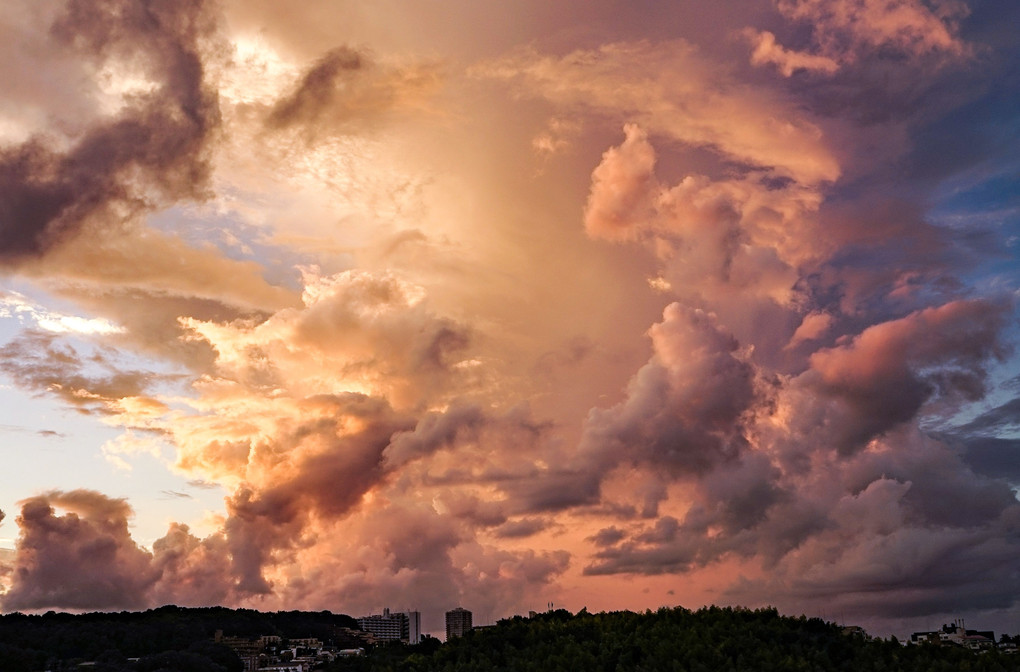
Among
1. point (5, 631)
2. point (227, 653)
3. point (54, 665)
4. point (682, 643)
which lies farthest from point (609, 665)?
point (5, 631)

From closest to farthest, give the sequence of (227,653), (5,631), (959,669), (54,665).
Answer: (959,669), (227,653), (54,665), (5,631)

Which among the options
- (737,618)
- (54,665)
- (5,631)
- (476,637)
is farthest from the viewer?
(5,631)

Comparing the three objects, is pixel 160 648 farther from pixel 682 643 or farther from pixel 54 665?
pixel 682 643

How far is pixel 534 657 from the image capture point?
209 ft

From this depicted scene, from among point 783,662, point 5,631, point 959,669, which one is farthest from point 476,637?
point 5,631

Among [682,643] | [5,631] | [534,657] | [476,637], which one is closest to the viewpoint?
[682,643]

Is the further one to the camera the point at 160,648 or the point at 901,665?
the point at 160,648

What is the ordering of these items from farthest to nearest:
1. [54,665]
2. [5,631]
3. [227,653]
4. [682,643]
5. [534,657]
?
[5,631] < [54,665] < [227,653] < [534,657] < [682,643]

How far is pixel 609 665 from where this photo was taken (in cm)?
5991

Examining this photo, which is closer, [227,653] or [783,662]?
[783,662]

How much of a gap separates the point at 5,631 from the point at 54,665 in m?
31.7

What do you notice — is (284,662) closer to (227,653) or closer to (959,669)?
(227,653)

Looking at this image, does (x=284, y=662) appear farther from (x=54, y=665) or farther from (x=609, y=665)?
(x=609, y=665)

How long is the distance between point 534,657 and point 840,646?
20.4m
